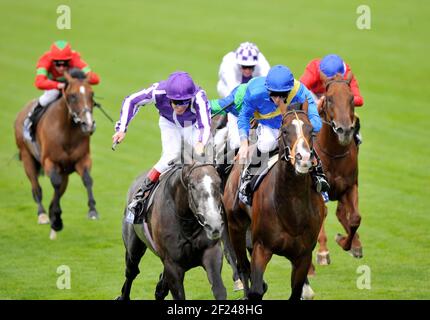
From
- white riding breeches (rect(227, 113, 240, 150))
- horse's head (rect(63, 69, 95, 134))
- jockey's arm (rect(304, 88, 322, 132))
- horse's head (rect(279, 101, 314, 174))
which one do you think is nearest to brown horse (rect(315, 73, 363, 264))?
white riding breeches (rect(227, 113, 240, 150))

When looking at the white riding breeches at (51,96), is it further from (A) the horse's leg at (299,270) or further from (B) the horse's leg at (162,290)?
(A) the horse's leg at (299,270)

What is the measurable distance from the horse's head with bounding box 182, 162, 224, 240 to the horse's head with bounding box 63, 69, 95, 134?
6.42m

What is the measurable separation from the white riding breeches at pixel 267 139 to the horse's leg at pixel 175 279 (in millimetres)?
1612

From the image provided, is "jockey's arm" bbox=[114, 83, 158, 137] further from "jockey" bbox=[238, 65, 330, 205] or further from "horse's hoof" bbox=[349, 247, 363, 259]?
"horse's hoof" bbox=[349, 247, 363, 259]

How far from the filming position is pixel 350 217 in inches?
485

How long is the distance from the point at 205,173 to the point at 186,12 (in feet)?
90.3

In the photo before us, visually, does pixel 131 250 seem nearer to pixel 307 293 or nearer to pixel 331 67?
pixel 307 293

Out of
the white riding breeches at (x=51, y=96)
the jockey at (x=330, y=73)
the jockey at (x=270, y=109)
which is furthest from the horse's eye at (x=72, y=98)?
the jockey at (x=270, y=109)

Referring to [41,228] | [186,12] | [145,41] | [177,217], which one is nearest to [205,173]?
[177,217]

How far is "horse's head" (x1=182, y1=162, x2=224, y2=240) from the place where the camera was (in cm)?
859

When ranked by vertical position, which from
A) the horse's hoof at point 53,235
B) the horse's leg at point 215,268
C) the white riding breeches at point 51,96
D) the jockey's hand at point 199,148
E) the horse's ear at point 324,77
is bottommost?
the horse's hoof at point 53,235

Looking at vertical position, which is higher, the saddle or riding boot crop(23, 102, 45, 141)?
the saddle

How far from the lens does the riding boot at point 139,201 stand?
10078 millimetres

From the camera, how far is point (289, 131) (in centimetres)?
903
